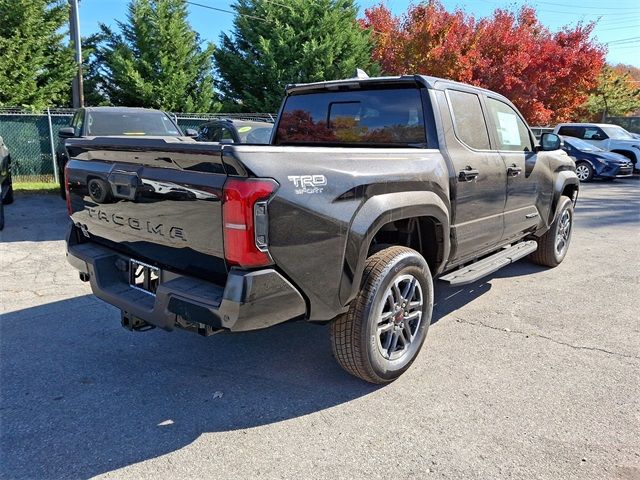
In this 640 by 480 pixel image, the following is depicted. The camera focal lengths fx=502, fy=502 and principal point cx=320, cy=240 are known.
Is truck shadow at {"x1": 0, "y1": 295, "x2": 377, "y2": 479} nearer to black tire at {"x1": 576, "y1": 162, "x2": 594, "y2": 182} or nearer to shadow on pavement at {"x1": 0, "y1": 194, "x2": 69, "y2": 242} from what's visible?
shadow on pavement at {"x1": 0, "y1": 194, "x2": 69, "y2": 242}

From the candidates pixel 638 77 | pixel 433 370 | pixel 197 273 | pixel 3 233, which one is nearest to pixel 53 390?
pixel 197 273

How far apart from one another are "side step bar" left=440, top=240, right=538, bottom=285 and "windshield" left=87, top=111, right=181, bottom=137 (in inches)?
263

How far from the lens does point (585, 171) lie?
1636 centimetres

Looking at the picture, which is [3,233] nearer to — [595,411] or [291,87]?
[291,87]

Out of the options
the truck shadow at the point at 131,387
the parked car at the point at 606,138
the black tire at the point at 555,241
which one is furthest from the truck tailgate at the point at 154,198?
the parked car at the point at 606,138

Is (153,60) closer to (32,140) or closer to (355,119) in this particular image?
(32,140)

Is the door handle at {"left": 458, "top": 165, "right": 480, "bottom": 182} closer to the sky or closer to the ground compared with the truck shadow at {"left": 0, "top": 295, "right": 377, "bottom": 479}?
closer to the sky

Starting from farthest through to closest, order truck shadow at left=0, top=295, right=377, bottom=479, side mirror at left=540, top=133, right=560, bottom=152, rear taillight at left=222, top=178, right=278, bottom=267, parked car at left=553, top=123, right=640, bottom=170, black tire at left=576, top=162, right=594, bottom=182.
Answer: parked car at left=553, top=123, right=640, bottom=170 → black tire at left=576, top=162, right=594, bottom=182 → side mirror at left=540, top=133, right=560, bottom=152 → truck shadow at left=0, top=295, right=377, bottom=479 → rear taillight at left=222, top=178, right=278, bottom=267

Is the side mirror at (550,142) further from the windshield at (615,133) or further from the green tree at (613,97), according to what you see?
the green tree at (613,97)

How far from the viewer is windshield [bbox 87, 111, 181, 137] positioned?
898cm

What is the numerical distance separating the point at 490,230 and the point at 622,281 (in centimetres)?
241

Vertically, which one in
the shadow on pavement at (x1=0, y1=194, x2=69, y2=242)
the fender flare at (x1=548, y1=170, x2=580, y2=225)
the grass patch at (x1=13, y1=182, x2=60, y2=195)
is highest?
the fender flare at (x1=548, y1=170, x2=580, y2=225)

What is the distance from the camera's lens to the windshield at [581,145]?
16.4 meters

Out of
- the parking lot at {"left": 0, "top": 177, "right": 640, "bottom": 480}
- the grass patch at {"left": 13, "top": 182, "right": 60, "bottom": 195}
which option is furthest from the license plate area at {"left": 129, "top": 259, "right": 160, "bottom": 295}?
the grass patch at {"left": 13, "top": 182, "right": 60, "bottom": 195}
